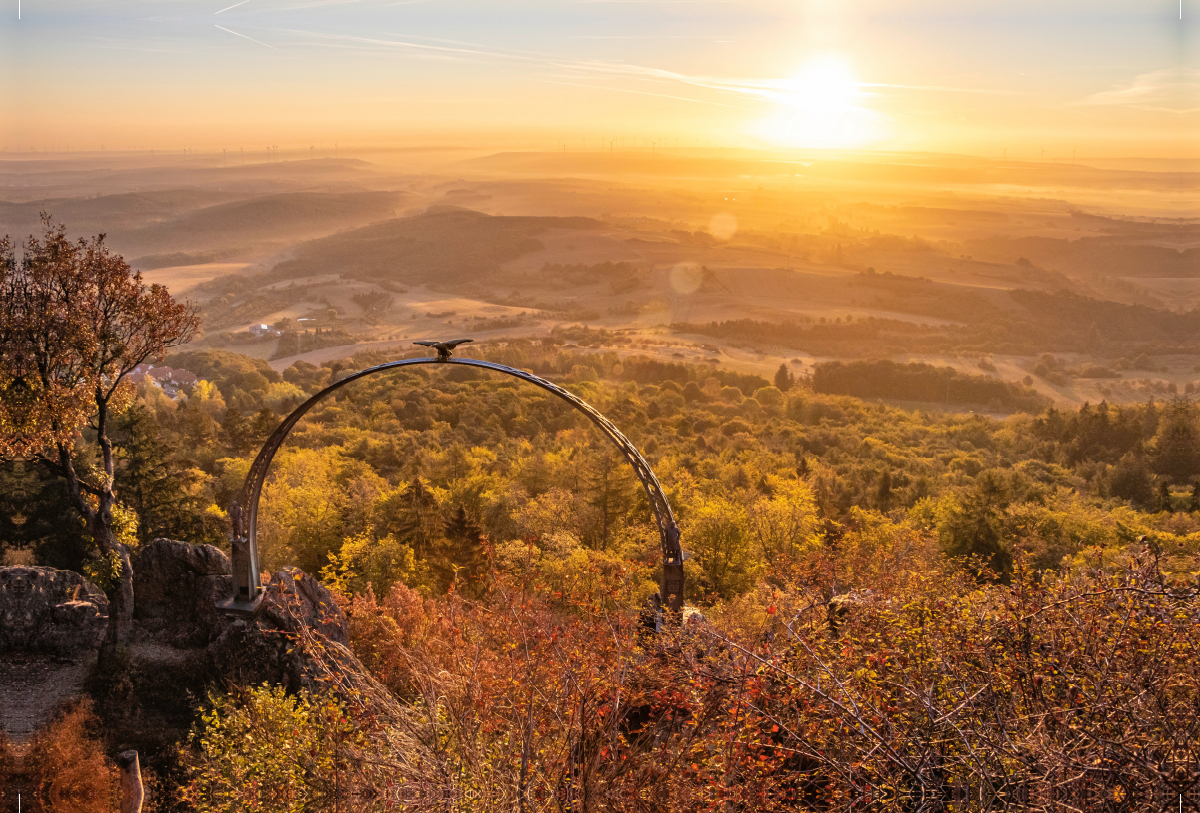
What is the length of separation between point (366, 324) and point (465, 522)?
441 ft

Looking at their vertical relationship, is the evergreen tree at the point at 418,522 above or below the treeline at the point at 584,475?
above

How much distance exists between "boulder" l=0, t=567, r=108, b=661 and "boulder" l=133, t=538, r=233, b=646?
818 mm

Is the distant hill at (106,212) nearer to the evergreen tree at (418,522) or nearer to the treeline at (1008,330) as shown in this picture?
the treeline at (1008,330)

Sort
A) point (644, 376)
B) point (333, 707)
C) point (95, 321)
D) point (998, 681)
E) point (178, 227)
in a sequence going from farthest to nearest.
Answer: point (178, 227) < point (644, 376) < point (95, 321) < point (333, 707) < point (998, 681)

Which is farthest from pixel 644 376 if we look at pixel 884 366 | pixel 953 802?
pixel 953 802

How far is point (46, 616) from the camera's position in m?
15.3

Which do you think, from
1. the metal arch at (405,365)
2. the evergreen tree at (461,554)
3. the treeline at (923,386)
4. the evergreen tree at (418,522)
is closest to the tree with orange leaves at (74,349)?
the metal arch at (405,365)

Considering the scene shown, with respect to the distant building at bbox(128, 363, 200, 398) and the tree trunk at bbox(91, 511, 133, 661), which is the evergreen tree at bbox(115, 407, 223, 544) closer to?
the tree trunk at bbox(91, 511, 133, 661)

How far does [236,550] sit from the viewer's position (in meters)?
13.2

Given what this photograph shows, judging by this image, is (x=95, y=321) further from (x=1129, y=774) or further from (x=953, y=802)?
(x=1129, y=774)

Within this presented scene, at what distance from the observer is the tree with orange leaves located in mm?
13750

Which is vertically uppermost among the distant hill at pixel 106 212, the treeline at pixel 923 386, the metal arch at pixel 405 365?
the distant hill at pixel 106 212

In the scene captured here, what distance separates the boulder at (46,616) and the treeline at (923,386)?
105965 mm

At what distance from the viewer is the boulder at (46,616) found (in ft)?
49.2
